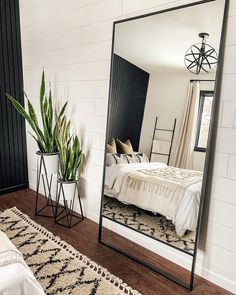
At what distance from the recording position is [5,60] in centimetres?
286

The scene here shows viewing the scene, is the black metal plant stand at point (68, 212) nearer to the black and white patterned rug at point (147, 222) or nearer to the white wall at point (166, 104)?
the black and white patterned rug at point (147, 222)

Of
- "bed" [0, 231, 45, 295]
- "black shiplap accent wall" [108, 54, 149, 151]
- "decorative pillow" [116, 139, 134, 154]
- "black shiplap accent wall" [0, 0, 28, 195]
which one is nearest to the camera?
"bed" [0, 231, 45, 295]

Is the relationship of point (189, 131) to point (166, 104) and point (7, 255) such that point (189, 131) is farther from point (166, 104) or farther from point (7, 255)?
point (7, 255)

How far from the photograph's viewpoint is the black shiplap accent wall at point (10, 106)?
2.81m

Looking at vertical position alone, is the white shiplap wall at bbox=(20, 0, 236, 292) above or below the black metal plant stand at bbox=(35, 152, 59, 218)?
above

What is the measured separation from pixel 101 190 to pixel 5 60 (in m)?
2.02

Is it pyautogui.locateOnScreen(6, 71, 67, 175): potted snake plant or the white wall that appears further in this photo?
pyautogui.locateOnScreen(6, 71, 67, 175): potted snake plant

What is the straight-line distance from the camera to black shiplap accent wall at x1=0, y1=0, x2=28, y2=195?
2.81 meters

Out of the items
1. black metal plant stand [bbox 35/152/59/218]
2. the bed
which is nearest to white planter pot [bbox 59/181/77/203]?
black metal plant stand [bbox 35/152/59/218]

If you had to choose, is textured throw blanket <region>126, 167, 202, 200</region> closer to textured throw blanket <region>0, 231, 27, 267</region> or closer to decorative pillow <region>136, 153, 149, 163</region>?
decorative pillow <region>136, 153, 149, 163</region>

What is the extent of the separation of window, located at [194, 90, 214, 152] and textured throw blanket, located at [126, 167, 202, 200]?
0.62ft

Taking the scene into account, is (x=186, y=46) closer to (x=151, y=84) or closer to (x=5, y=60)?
(x=151, y=84)

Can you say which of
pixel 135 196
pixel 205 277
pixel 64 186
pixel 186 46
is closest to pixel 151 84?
pixel 186 46

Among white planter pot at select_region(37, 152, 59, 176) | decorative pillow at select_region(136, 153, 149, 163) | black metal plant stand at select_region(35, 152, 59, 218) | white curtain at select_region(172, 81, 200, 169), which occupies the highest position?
white curtain at select_region(172, 81, 200, 169)
